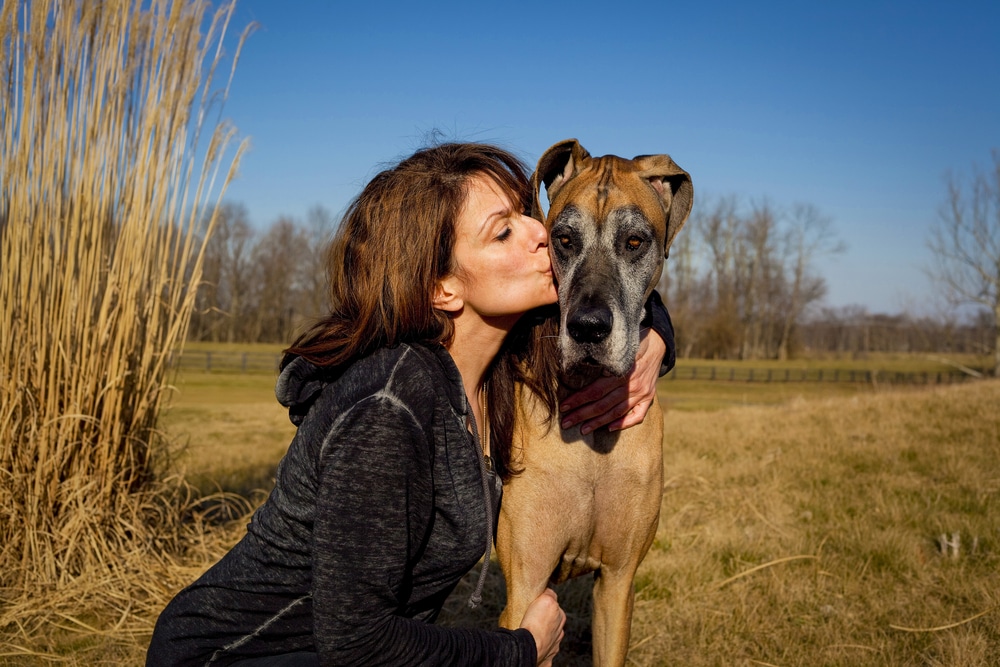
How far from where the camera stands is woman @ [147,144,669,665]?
162 cm

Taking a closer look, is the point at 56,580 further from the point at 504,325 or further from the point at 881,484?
the point at 881,484

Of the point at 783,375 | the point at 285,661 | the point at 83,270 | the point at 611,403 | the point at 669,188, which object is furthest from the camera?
the point at 783,375

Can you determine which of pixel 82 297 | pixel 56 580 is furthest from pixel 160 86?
pixel 56 580

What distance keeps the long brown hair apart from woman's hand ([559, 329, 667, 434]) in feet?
1.97

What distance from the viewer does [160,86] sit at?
376 centimetres

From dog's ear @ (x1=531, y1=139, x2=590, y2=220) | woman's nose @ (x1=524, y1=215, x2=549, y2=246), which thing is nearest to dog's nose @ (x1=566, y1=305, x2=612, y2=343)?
woman's nose @ (x1=524, y1=215, x2=549, y2=246)

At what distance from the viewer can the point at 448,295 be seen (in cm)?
208

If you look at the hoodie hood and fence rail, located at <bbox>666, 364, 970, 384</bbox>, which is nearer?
the hoodie hood

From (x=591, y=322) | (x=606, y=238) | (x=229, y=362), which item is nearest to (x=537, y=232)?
(x=606, y=238)

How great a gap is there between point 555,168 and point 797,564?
2936 millimetres

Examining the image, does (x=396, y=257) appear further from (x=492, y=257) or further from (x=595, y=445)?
(x=595, y=445)

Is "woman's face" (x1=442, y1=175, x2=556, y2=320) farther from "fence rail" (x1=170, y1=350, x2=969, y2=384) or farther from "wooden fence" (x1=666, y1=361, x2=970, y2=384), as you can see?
"wooden fence" (x1=666, y1=361, x2=970, y2=384)

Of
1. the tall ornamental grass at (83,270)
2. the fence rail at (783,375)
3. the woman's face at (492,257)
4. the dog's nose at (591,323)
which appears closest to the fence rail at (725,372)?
the fence rail at (783,375)

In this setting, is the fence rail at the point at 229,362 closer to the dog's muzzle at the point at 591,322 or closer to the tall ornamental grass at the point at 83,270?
the tall ornamental grass at the point at 83,270
